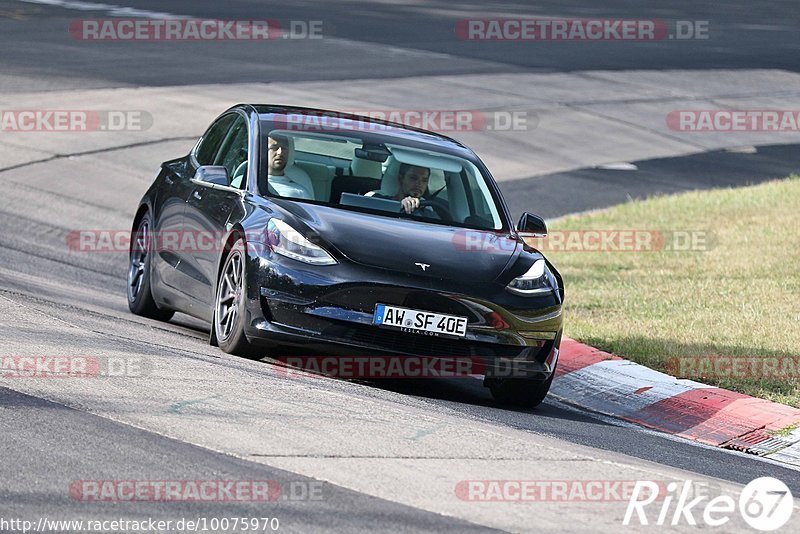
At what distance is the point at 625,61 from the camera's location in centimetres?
3077

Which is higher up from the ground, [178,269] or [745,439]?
[178,269]

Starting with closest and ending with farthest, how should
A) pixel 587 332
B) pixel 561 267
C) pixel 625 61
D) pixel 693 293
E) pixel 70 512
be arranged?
pixel 70 512 → pixel 587 332 → pixel 693 293 → pixel 561 267 → pixel 625 61

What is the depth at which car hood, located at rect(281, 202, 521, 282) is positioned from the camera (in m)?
8.59

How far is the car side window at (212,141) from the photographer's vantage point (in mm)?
10688

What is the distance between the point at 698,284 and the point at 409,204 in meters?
4.68

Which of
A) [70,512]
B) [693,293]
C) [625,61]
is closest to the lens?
[70,512]

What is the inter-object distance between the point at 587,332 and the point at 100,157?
28.0ft

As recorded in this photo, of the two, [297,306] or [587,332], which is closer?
[297,306]

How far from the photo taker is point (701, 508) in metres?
6.15

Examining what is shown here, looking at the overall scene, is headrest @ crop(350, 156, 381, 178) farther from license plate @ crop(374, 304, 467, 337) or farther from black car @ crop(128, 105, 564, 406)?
license plate @ crop(374, 304, 467, 337)

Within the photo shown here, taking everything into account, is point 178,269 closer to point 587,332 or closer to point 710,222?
point 587,332

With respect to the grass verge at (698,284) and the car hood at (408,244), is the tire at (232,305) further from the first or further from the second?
the grass verge at (698,284)

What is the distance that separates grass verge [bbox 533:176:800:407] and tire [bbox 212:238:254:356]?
2989 millimetres

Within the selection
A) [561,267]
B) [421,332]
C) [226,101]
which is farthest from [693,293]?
[226,101]
